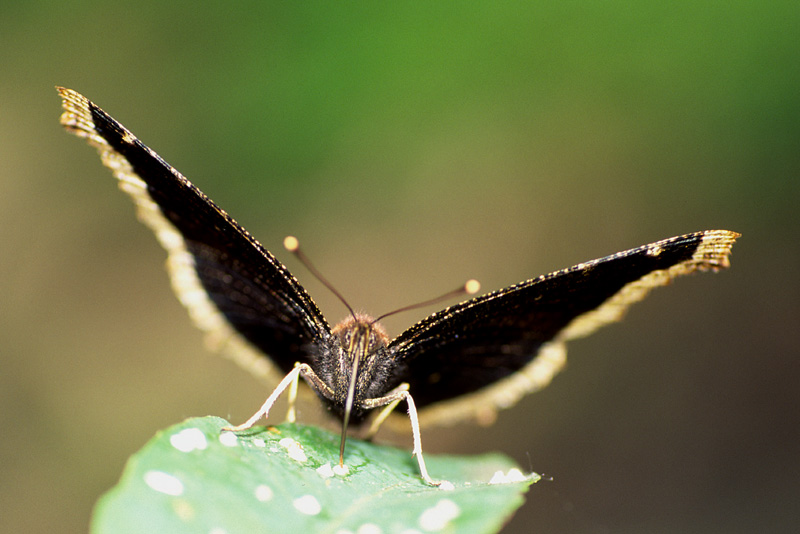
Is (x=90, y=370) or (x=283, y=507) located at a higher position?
(x=90, y=370)

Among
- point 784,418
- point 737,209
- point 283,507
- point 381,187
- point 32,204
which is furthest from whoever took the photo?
point 381,187

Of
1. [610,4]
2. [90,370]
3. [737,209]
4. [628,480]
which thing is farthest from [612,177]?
[90,370]

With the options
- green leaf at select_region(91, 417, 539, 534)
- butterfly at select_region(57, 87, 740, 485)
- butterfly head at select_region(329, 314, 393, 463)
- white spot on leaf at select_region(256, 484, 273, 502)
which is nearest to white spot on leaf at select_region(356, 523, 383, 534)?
green leaf at select_region(91, 417, 539, 534)

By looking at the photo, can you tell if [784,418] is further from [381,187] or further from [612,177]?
[381,187]

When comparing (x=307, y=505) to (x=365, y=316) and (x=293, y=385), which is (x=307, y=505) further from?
(x=365, y=316)

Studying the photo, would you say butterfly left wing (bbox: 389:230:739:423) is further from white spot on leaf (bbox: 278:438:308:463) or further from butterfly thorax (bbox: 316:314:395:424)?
white spot on leaf (bbox: 278:438:308:463)

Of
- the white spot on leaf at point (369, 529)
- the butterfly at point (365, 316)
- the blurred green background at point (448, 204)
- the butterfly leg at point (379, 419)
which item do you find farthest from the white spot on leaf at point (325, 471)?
the blurred green background at point (448, 204)

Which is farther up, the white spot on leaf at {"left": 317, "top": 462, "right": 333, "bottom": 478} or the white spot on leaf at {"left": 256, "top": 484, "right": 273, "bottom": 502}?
the white spot on leaf at {"left": 317, "top": 462, "right": 333, "bottom": 478}
